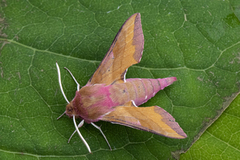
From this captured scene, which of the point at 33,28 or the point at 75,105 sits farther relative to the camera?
the point at 33,28

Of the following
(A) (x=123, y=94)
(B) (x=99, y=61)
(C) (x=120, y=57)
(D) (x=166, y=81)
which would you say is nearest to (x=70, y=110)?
(A) (x=123, y=94)

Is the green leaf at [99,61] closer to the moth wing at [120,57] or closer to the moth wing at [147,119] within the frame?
the moth wing at [120,57]

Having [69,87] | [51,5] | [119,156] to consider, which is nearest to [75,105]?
[69,87]

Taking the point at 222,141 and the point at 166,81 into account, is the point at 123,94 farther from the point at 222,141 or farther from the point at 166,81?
the point at 222,141

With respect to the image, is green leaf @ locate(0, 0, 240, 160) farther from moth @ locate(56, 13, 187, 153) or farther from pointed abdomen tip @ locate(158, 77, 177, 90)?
moth @ locate(56, 13, 187, 153)

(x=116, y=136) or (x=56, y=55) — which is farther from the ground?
(x=56, y=55)

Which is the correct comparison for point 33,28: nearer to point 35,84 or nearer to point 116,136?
point 35,84
